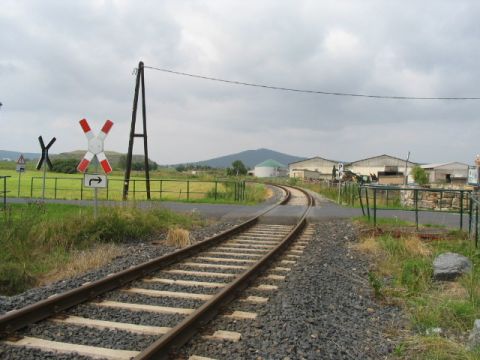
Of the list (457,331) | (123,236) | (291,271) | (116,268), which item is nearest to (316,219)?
(123,236)

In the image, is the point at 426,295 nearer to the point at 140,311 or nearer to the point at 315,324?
the point at 315,324

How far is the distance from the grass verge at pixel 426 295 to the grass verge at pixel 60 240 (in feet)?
16.5

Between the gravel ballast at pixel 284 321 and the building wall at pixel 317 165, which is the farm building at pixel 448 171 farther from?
the gravel ballast at pixel 284 321

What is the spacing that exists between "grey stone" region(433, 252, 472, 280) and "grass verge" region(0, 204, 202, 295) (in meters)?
5.71

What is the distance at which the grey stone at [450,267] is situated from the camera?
715cm

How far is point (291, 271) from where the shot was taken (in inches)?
300

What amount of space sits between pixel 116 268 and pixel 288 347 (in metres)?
4.09

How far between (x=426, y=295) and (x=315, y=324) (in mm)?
2157

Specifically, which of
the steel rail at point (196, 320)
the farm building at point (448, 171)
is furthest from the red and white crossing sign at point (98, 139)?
the farm building at point (448, 171)

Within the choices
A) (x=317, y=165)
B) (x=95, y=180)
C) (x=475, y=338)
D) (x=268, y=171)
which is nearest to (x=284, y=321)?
(x=475, y=338)

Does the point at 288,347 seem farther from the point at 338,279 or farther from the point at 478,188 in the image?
the point at 478,188

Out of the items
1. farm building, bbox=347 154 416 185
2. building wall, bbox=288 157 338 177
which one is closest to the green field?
farm building, bbox=347 154 416 185

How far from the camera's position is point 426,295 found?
6.21 meters

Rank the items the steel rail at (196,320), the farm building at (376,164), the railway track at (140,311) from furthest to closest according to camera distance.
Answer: the farm building at (376,164), the railway track at (140,311), the steel rail at (196,320)
